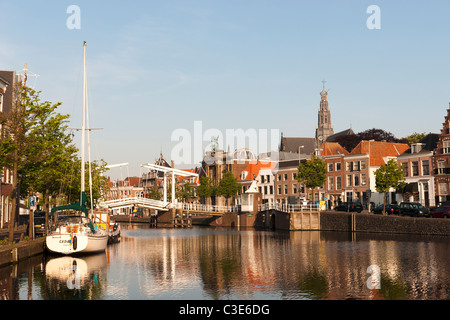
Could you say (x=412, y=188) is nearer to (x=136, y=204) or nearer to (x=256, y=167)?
(x=256, y=167)

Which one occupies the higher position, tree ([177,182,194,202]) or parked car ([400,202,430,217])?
tree ([177,182,194,202])

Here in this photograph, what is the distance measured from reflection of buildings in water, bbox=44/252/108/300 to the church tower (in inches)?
5756

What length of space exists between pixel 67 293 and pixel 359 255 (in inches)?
786

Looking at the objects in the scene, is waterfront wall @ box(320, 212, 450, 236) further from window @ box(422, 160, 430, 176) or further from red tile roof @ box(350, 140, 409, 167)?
red tile roof @ box(350, 140, 409, 167)

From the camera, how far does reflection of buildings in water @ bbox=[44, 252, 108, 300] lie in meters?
20.5

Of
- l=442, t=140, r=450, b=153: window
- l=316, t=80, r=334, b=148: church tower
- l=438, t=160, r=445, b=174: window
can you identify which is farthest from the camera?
l=316, t=80, r=334, b=148: church tower

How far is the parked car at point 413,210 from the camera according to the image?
51156 millimetres

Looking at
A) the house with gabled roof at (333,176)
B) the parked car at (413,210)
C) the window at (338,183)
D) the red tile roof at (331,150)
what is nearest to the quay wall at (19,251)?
the parked car at (413,210)

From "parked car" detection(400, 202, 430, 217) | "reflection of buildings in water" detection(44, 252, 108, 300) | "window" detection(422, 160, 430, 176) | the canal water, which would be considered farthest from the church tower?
"reflection of buildings in water" detection(44, 252, 108, 300)

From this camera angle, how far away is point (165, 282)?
23.5 meters

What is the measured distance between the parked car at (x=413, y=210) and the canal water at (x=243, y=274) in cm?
1261

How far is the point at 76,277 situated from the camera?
81.3 ft

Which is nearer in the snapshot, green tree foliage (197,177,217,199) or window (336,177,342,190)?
window (336,177,342,190)
